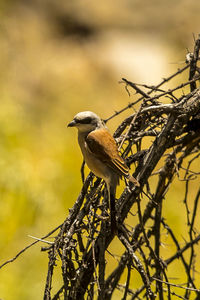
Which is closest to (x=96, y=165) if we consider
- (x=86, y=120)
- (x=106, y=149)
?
(x=106, y=149)

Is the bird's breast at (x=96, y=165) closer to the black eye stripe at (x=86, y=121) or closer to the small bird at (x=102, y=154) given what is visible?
the small bird at (x=102, y=154)

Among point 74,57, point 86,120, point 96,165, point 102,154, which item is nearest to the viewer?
point 96,165

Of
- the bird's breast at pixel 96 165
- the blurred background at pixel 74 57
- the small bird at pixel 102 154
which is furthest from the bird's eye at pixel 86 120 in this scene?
the blurred background at pixel 74 57

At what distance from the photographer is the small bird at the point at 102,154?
2.17 m

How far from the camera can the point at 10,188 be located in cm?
396

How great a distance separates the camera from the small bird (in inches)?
85.3

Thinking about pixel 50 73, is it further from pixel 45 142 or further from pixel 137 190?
pixel 137 190

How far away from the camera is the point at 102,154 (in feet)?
7.95

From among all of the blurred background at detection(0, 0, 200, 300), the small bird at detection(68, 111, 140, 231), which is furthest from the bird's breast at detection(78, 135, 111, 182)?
the blurred background at detection(0, 0, 200, 300)

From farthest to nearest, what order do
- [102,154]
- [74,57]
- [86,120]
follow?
[74,57] < [86,120] < [102,154]

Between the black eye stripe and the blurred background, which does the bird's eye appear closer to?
the black eye stripe

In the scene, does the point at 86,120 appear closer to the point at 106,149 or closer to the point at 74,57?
the point at 106,149

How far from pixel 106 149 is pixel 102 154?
0.17ft

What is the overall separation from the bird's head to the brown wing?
0.11 feet
